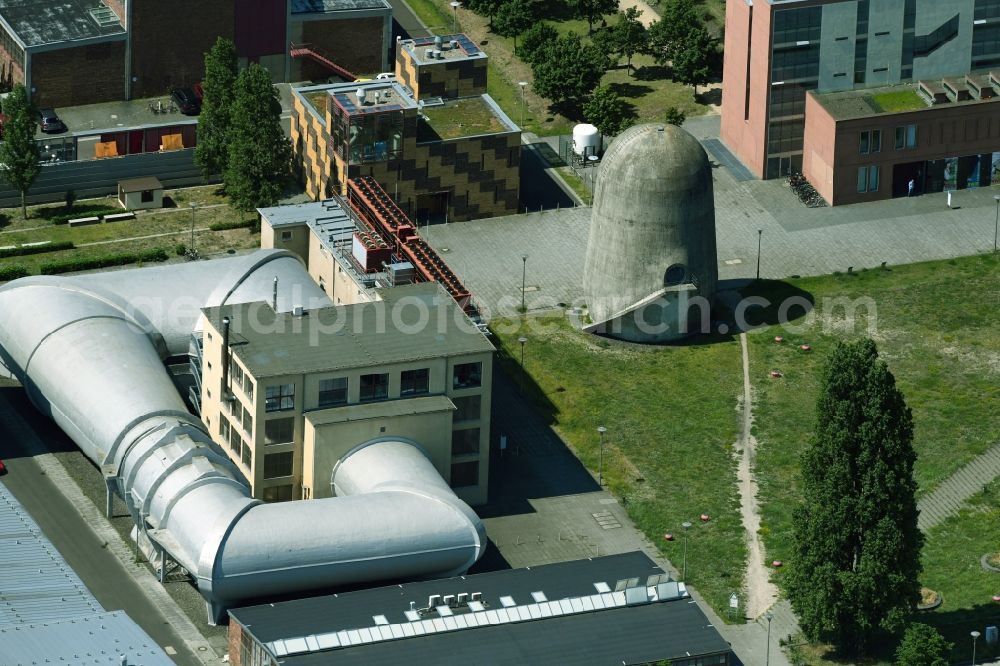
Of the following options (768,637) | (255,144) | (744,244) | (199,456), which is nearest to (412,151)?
(255,144)

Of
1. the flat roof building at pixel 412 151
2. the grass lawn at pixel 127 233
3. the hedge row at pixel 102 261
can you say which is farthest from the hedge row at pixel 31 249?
the flat roof building at pixel 412 151

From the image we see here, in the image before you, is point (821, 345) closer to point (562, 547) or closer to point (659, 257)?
point (659, 257)

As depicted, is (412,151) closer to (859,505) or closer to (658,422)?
(658,422)

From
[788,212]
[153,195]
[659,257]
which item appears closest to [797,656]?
[659,257]

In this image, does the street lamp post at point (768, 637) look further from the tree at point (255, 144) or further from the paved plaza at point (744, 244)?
the tree at point (255, 144)

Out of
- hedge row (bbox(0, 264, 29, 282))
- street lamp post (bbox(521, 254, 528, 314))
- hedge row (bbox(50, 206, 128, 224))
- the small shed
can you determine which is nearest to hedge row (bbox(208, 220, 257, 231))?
the small shed
